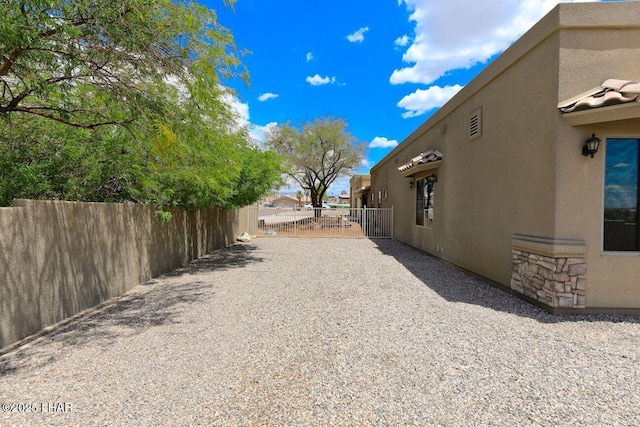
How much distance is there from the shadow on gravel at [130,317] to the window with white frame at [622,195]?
7167 millimetres

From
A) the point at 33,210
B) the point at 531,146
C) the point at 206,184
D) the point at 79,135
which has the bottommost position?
the point at 33,210

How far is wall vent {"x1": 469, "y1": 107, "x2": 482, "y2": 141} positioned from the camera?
23.3 ft

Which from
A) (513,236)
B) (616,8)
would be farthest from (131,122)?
(616,8)

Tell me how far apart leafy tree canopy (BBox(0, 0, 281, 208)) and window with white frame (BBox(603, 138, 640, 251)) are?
6437 millimetres

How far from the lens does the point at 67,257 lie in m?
4.68

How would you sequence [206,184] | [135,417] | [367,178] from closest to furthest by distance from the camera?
[135,417], [206,184], [367,178]

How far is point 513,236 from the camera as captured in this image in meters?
5.85

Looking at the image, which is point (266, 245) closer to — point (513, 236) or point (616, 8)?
point (513, 236)

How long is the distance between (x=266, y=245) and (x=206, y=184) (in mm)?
7210

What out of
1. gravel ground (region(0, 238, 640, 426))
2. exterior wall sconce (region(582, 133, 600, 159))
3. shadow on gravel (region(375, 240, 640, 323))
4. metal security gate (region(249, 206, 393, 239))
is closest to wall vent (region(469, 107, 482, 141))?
exterior wall sconce (region(582, 133, 600, 159))

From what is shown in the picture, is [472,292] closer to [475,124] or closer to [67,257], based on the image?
[475,124]

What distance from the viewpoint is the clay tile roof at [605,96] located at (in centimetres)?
415

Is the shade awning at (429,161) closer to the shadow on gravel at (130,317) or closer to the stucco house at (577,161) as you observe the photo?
the stucco house at (577,161)

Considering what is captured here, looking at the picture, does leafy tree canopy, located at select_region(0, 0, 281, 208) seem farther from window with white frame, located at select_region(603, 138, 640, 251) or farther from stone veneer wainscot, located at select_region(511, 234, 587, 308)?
window with white frame, located at select_region(603, 138, 640, 251)
